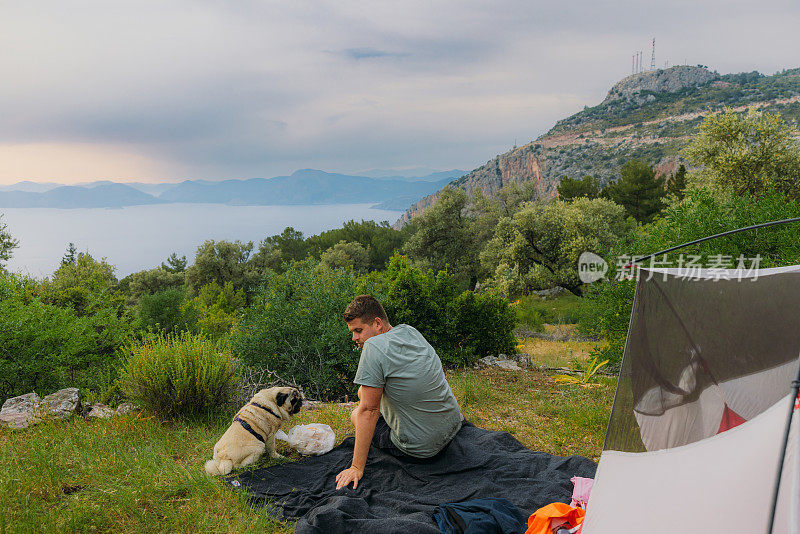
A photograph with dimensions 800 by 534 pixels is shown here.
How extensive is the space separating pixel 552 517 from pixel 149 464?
10.1 feet

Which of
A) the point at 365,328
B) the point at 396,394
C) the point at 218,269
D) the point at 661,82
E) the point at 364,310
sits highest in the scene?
the point at 661,82

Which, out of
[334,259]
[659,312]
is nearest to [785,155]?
[659,312]

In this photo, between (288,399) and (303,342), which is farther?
(303,342)

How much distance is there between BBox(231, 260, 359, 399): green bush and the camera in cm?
662

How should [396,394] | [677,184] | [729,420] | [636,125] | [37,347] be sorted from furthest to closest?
[636,125] < [677,184] < [37,347] < [396,394] < [729,420]

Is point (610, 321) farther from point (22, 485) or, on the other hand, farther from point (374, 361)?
point (22, 485)

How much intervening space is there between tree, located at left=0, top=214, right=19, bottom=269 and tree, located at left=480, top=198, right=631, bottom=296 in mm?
24528

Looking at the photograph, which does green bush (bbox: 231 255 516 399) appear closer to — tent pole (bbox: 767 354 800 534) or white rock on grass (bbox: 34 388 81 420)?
white rock on grass (bbox: 34 388 81 420)

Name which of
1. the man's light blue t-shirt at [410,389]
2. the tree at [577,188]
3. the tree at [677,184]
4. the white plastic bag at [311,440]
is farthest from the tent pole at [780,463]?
the tree at [577,188]

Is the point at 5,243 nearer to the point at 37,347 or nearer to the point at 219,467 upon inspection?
the point at 37,347

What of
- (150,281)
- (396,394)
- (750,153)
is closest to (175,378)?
(396,394)

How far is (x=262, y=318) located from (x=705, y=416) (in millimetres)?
5718

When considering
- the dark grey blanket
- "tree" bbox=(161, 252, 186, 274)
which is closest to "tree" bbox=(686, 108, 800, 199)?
the dark grey blanket

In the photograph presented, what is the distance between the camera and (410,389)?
356cm
